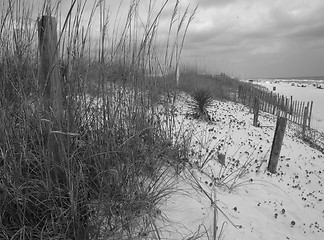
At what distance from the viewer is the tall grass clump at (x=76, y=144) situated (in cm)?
159

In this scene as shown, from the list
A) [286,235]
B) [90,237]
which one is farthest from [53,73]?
[286,235]

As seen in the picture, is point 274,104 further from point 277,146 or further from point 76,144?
point 76,144

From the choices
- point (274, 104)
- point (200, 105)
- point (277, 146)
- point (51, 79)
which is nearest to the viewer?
point (51, 79)

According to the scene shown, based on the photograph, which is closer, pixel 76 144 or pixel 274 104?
pixel 76 144

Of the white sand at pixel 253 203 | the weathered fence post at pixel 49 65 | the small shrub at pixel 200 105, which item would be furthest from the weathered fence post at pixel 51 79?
the small shrub at pixel 200 105

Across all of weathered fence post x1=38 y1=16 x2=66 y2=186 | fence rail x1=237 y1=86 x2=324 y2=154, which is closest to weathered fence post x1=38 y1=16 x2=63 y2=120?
weathered fence post x1=38 y1=16 x2=66 y2=186

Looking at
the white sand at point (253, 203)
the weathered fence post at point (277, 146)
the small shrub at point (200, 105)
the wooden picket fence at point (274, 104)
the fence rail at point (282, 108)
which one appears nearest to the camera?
the white sand at point (253, 203)

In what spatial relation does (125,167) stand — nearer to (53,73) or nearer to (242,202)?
(53,73)

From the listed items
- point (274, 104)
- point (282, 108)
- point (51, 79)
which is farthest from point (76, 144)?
point (282, 108)

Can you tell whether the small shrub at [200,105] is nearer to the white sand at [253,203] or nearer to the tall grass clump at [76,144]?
the white sand at [253,203]

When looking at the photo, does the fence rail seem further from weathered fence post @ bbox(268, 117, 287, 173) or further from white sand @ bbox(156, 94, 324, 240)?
weathered fence post @ bbox(268, 117, 287, 173)

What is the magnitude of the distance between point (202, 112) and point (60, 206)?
5.10 metres

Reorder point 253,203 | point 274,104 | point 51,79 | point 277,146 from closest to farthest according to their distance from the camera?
1. point 51,79
2. point 253,203
3. point 277,146
4. point 274,104

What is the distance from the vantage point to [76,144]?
1855mm
